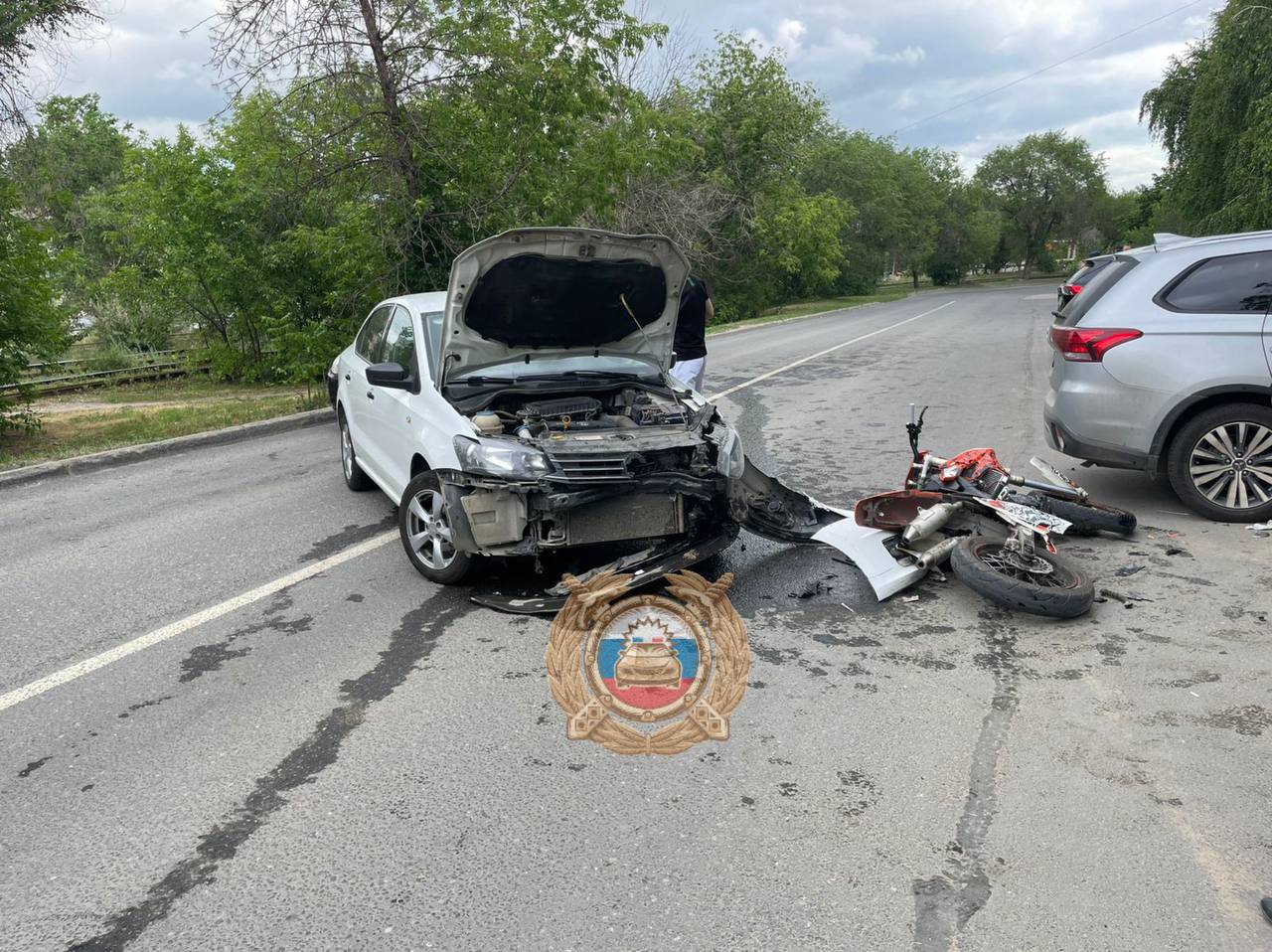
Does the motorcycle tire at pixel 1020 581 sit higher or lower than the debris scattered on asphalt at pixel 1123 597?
higher

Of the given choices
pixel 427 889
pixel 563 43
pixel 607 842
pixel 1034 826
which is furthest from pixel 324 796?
pixel 563 43

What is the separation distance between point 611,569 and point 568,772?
1523 mm

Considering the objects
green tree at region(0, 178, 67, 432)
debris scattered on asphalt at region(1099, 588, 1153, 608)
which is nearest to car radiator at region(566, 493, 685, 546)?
debris scattered on asphalt at region(1099, 588, 1153, 608)

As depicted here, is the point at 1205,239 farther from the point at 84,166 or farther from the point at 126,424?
the point at 84,166

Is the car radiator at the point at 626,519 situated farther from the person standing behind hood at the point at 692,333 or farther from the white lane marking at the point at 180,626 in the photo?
the person standing behind hood at the point at 692,333

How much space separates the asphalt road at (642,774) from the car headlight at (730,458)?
70 cm

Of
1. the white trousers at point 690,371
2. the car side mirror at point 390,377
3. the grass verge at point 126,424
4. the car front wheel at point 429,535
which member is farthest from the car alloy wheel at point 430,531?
the grass verge at point 126,424

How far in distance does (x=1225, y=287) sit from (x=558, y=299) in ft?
14.4

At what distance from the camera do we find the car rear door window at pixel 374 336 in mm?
6926

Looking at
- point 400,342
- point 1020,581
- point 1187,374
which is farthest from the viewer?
point 400,342

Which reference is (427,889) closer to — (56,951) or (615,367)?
(56,951)

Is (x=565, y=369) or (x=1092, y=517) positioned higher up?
(x=565, y=369)

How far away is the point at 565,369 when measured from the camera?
5.91 meters

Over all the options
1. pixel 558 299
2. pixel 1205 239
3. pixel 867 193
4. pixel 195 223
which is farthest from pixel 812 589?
pixel 867 193
